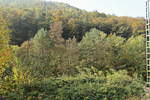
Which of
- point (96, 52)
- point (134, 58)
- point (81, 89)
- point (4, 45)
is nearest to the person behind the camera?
point (4, 45)

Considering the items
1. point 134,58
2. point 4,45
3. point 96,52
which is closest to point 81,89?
point 4,45

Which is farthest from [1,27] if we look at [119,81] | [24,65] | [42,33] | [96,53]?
[96,53]

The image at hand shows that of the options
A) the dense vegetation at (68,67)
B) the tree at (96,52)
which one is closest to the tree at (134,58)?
the dense vegetation at (68,67)

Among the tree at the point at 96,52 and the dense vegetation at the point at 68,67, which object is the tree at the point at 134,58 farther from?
the tree at the point at 96,52

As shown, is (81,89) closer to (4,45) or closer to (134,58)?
(4,45)

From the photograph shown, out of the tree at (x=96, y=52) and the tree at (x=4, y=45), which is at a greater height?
the tree at (x=4, y=45)

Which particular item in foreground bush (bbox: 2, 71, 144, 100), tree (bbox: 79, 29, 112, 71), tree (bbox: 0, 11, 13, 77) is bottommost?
foreground bush (bbox: 2, 71, 144, 100)

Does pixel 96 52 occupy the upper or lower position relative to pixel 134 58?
upper

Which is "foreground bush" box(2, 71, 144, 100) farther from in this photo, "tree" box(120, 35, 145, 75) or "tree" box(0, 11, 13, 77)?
"tree" box(120, 35, 145, 75)

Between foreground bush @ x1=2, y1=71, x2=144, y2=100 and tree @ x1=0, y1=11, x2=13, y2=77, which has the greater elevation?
tree @ x1=0, y1=11, x2=13, y2=77

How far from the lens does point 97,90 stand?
9977 millimetres

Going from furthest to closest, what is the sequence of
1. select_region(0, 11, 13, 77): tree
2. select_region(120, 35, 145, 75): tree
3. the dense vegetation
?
1. select_region(120, 35, 145, 75): tree
2. the dense vegetation
3. select_region(0, 11, 13, 77): tree

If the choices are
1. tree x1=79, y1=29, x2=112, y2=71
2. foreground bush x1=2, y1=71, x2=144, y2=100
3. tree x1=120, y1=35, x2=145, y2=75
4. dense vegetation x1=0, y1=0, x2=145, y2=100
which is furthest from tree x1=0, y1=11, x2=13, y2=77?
tree x1=120, y1=35, x2=145, y2=75

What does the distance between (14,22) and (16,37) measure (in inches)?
86.6
